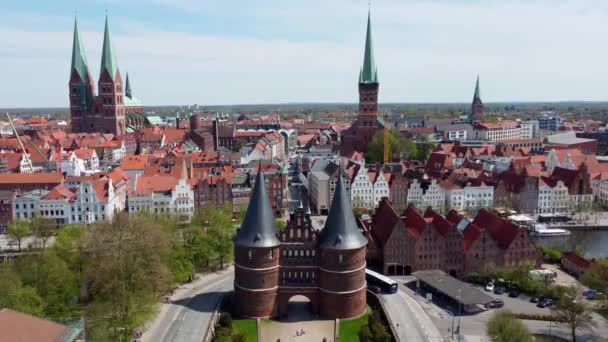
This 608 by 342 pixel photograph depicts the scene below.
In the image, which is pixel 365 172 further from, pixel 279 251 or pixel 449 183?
pixel 279 251

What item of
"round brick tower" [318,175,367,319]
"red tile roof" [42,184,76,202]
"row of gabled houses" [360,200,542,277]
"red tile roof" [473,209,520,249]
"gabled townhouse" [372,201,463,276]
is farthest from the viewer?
"red tile roof" [42,184,76,202]

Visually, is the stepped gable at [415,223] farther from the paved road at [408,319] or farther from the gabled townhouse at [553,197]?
the gabled townhouse at [553,197]

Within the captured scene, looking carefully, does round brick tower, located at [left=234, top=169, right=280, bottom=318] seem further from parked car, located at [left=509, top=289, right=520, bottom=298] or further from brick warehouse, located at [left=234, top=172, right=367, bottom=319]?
parked car, located at [left=509, top=289, right=520, bottom=298]

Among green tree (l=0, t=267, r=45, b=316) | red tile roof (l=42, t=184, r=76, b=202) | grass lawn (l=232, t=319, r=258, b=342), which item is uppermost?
red tile roof (l=42, t=184, r=76, b=202)

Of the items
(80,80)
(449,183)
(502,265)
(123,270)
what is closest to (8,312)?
(123,270)

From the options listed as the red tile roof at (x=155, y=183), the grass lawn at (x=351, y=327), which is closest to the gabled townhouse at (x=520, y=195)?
the grass lawn at (x=351, y=327)

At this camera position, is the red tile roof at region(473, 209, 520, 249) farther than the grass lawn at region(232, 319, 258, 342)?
Yes

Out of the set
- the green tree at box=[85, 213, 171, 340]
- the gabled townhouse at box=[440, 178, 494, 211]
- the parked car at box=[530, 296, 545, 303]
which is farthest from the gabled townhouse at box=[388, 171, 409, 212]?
the green tree at box=[85, 213, 171, 340]

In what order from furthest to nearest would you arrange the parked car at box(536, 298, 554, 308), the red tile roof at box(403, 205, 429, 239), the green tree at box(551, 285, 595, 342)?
the red tile roof at box(403, 205, 429, 239), the parked car at box(536, 298, 554, 308), the green tree at box(551, 285, 595, 342)
